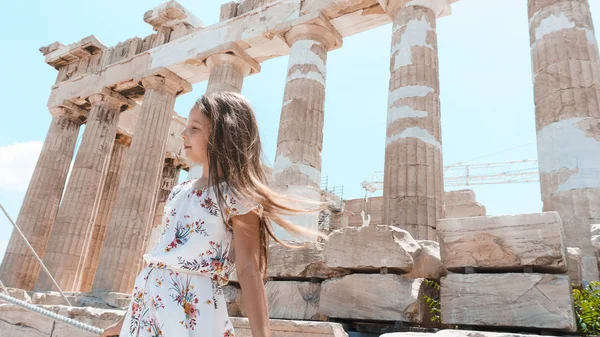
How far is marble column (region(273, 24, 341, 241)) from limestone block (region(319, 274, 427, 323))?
5.67 m

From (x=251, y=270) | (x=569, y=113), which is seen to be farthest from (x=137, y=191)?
(x=251, y=270)

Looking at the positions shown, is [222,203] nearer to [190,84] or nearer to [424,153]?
[424,153]

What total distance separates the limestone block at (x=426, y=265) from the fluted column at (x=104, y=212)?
18.1 m

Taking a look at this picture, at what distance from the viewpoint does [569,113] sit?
331 inches

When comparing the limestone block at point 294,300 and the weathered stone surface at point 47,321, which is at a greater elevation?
the limestone block at point 294,300

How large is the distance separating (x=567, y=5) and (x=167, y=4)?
47.2ft

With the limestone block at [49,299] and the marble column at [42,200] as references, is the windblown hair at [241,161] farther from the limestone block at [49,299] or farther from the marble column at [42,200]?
the marble column at [42,200]

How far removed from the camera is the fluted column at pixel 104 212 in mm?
20516

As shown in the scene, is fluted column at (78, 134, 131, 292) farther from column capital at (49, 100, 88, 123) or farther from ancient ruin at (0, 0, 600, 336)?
column capital at (49, 100, 88, 123)

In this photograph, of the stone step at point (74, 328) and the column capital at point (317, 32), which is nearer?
the stone step at point (74, 328)

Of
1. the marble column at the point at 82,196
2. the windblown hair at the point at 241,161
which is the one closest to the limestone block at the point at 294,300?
the windblown hair at the point at 241,161

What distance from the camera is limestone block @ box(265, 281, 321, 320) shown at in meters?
6.17

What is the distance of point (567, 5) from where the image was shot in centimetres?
938

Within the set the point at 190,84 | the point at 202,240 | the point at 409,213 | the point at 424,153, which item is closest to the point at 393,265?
the point at 202,240
